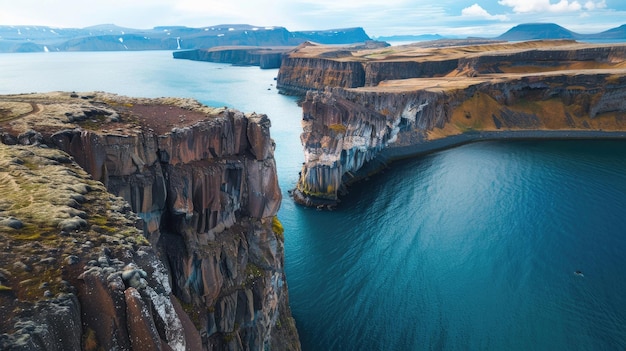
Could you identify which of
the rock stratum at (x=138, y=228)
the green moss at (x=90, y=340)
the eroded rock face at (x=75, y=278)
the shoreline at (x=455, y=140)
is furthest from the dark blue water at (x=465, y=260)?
the green moss at (x=90, y=340)

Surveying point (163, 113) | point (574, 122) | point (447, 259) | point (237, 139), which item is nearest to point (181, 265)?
point (237, 139)

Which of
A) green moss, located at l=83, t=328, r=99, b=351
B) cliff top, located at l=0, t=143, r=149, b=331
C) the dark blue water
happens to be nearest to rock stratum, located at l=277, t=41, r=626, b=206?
the dark blue water

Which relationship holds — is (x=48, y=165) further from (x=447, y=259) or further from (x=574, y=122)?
(x=574, y=122)

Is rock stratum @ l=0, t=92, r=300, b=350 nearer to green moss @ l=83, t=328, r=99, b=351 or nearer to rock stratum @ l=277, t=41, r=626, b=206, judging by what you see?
green moss @ l=83, t=328, r=99, b=351

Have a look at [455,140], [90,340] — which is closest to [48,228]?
[90,340]

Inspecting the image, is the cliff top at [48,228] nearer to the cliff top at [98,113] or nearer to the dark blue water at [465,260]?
the cliff top at [98,113]
